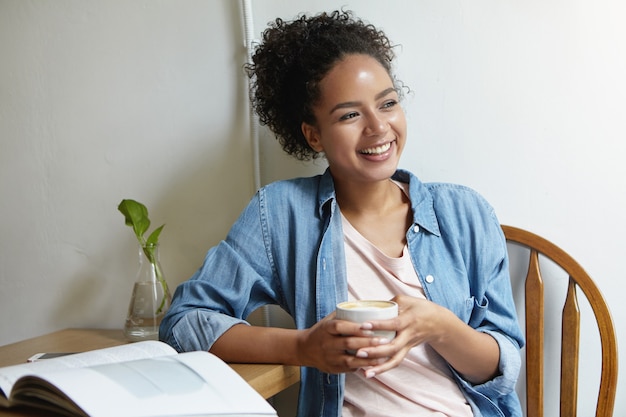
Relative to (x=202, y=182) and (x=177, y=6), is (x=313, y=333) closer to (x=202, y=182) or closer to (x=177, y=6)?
(x=202, y=182)

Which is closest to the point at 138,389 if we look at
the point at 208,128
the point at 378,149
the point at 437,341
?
the point at 437,341

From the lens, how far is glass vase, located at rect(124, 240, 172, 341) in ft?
5.20

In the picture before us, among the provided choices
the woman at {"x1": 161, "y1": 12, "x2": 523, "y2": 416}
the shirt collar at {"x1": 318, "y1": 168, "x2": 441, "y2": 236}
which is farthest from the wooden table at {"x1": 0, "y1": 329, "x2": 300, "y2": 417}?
the shirt collar at {"x1": 318, "y1": 168, "x2": 441, "y2": 236}

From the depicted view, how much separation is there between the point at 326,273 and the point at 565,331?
48 centimetres

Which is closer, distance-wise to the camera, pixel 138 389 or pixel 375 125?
pixel 138 389

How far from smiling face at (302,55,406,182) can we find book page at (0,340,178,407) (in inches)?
19.9

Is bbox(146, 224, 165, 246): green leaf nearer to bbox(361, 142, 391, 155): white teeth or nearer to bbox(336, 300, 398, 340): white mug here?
bbox(361, 142, 391, 155): white teeth

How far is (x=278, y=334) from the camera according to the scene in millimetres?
1189

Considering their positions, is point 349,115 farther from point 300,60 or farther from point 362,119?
point 300,60

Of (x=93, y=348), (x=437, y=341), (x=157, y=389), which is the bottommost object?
(x=93, y=348)

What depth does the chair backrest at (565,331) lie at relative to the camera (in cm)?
130

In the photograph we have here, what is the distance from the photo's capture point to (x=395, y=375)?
1248mm

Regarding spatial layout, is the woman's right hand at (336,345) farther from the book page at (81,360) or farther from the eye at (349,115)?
the eye at (349,115)

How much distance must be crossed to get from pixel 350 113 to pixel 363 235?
24cm
